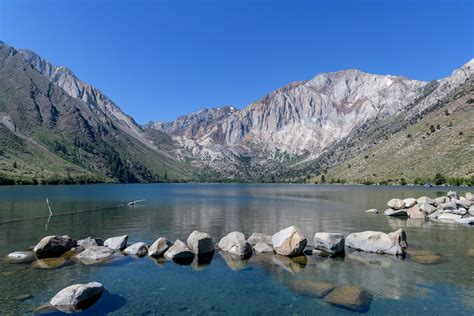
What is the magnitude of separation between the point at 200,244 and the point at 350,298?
1917 cm

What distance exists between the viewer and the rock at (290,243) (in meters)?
38.8

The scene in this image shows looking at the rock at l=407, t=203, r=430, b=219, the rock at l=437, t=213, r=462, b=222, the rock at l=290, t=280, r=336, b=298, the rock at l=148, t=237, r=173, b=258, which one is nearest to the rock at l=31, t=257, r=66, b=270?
the rock at l=148, t=237, r=173, b=258

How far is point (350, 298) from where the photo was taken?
25.5 m

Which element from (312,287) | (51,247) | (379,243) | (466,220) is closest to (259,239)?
(379,243)

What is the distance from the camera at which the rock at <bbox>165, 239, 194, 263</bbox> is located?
37919 mm

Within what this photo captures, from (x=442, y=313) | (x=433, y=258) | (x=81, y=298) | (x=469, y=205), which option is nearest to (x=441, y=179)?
(x=469, y=205)

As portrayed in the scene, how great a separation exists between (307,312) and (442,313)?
368 inches

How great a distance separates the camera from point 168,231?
5731 centimetres

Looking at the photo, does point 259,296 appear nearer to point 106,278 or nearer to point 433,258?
point 106,278

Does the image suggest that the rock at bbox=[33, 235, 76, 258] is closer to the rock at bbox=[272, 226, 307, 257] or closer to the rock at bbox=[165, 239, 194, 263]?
the rock at bbox=[165, 239, 194, 263]

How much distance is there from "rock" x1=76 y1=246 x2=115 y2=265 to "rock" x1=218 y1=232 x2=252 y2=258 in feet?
43.4

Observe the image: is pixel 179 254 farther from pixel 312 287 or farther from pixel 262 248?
pixel 312 287

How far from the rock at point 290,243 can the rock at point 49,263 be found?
23441mm

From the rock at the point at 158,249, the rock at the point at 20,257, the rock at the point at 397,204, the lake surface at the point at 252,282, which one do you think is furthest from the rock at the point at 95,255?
the rock at the point at 397,204
